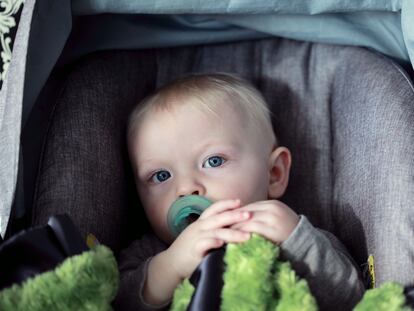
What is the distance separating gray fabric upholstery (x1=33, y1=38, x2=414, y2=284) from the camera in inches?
51.2

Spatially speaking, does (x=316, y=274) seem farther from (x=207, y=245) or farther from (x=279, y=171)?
(x=279, y=171)

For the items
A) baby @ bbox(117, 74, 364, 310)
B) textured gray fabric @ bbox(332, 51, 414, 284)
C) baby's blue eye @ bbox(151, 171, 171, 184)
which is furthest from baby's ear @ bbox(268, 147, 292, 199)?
baby's blue eye @ bbox(151, 171, 171, 184)

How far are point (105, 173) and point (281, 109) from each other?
1.62ft

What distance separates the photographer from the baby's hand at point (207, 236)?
1138 millimetres

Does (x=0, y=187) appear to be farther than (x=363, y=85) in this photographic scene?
No

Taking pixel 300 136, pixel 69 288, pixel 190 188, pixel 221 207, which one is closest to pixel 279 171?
pixel 300 136

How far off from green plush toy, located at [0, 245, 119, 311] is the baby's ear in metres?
0.58

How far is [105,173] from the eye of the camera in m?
1.41

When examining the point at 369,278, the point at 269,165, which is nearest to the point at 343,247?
the point at 369,278

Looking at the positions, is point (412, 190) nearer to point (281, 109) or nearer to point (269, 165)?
point (269, 165)

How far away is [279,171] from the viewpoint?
4.99ft

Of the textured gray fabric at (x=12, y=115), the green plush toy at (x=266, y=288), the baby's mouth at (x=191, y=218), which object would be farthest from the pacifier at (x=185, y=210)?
the textured gray fabric at (x=12, y=115)

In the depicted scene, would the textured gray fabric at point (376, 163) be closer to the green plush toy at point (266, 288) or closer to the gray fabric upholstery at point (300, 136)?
the gray fabric upholstery at point (300, 136)

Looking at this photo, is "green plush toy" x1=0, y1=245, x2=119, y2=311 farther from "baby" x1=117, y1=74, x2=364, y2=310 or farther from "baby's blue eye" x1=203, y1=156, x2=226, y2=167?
"baby's blue eye" x1=203, y1=156, x2=226, y2=167
